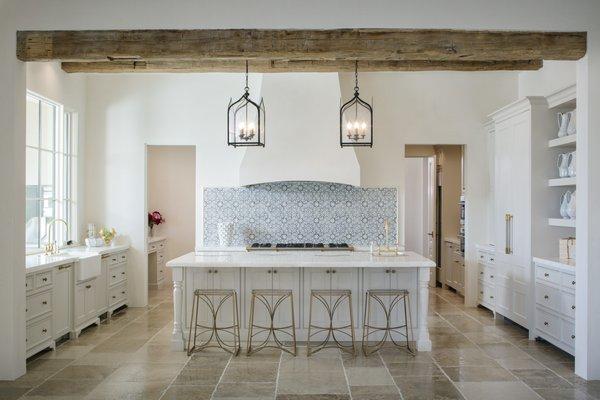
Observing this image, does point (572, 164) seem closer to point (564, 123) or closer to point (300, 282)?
point (564, 123)

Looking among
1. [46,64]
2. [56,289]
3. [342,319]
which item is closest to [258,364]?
[342,319]

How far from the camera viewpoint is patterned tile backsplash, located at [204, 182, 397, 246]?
7594 mm

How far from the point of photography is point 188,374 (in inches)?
182

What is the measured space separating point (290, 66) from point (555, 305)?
4.01 metres

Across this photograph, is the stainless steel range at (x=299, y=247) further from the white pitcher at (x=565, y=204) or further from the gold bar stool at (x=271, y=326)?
the white pitcher at (x=565, y=204)

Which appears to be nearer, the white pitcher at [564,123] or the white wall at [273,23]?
the white wall at [273,23]

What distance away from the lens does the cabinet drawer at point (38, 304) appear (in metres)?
4.94

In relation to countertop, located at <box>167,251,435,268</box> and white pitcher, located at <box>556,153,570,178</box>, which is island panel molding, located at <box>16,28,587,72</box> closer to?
white pitcher, located at <box>556,153,570,178</box>

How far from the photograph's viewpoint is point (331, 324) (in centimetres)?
539

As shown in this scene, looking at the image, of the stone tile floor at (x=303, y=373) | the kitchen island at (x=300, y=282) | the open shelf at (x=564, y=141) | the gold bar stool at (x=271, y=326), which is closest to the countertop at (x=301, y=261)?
the kitchen island at (x=300, y=282)

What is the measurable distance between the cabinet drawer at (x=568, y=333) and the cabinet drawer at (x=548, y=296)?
0.17m

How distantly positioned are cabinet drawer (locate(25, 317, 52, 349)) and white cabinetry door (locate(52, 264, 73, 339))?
0.44 feet

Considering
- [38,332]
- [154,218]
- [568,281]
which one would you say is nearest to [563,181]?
[568,281]

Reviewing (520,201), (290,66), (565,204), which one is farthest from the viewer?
(290,66)
